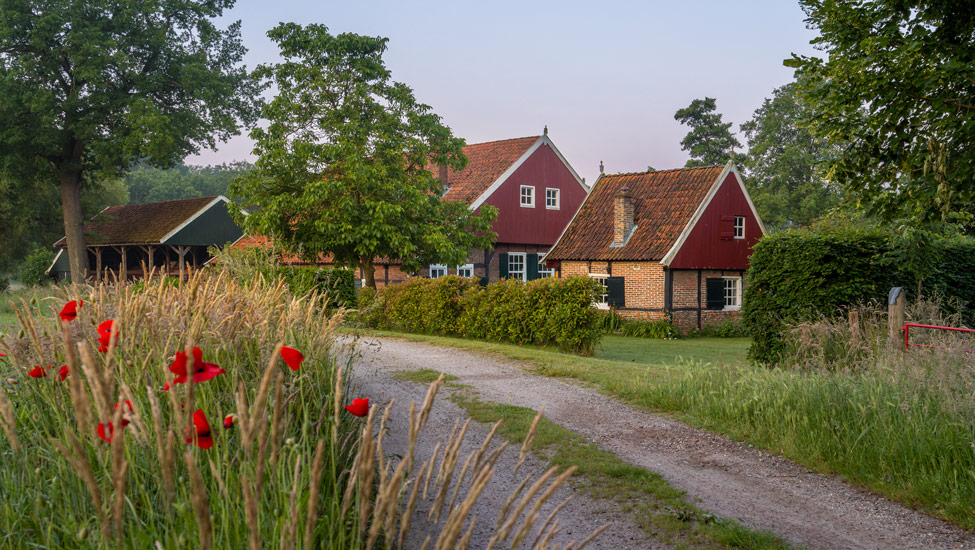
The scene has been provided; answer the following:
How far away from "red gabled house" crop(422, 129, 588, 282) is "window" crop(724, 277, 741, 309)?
23.9 feet

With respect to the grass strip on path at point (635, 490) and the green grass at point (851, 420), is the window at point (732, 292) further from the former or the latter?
the grass strip on path at point (635, 490)

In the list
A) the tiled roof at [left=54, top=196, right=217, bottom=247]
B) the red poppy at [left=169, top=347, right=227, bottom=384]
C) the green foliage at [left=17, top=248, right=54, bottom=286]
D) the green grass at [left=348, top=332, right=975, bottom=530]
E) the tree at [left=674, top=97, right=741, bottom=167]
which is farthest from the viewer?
the tree at [left=674, top=97, right=741, bottom=167]

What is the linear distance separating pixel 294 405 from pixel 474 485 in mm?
3365

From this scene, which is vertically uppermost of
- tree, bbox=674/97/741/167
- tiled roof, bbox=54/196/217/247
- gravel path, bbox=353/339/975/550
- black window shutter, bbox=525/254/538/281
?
tree, bbox=674/97/741/167

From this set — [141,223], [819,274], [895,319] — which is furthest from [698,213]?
[141,223]

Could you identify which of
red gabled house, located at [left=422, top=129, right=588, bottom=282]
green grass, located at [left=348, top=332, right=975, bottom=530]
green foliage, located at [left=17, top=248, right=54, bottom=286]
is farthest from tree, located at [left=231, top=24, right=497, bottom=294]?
green foliage, located at [left=17, top=248, right=54, bottom=286]

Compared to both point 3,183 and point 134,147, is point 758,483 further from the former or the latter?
point 3,183

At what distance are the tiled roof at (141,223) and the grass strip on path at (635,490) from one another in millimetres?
31760

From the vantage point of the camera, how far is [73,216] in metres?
32.9

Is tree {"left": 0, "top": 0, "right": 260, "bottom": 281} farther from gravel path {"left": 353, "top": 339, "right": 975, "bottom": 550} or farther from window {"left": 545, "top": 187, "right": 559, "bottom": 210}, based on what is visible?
gravel path {"left": 353, "top": 339, "right": 975, "bottom": 550}

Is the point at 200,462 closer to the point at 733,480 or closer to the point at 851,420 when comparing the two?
the point at 733,480

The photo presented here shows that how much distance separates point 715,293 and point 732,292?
1.18 m

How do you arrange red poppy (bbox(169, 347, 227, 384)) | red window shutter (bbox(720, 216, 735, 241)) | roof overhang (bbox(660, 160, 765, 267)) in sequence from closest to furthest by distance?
red poppy (bbox(169, 347, 227, 384)) → roof overhang (bbox(660, 160, 765, 267)) → red window shutter (bbox(720, 216, 735, 241))

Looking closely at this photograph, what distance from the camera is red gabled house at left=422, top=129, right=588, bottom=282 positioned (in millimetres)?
29969
